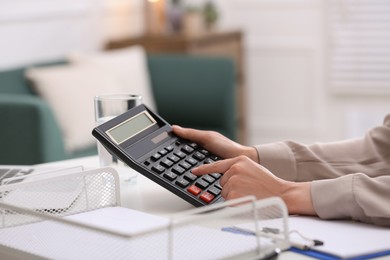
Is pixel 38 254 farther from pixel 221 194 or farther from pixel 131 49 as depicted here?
pixel 131 49

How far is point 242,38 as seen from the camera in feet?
16.8

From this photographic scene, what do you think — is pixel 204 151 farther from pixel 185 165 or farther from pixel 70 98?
pixel 70 98

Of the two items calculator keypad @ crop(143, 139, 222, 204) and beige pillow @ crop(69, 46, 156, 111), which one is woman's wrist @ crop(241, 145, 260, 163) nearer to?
calculator keypad @ crop(143, 139, 222, 204)

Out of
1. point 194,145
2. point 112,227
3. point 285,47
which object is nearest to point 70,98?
point 285,47

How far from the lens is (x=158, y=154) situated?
135 centimetres

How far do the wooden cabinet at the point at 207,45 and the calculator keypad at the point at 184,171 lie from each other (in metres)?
3.14

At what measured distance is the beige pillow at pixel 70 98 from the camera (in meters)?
3.62

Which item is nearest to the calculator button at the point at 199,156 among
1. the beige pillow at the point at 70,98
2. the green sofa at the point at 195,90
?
the beige pillow at the point at 70,98

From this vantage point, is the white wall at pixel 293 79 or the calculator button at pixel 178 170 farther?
the white wall at pixel 293 79

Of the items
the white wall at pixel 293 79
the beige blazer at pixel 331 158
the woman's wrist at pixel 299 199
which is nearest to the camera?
the woman's wrist at pixel 299 199

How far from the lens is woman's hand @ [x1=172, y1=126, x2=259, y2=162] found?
146 centimetres

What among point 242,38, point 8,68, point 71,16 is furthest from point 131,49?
point 242,38

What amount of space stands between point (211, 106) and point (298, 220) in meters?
2.93

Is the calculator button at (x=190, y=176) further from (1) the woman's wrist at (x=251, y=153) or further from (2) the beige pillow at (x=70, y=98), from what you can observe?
(2) the beige pillow at (x=70, y=98)
